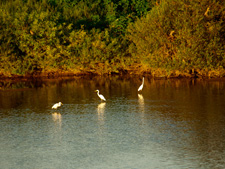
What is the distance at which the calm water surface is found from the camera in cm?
1653

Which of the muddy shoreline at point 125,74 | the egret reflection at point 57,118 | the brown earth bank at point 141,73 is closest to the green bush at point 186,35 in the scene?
the brown earth bank at point 141,73

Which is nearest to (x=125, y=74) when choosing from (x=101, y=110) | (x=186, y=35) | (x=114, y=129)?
(x=186, y=35)

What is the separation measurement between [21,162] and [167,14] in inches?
1308

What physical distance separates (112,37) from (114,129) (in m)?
35.4

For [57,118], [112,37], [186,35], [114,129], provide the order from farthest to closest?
[112,37] < [186,35] < [57,118] < [114,129]

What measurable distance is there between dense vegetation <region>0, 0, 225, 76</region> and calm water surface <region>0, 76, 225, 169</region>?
8.71 meters

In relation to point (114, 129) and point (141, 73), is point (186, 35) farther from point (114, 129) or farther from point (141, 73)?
point (114, 129)

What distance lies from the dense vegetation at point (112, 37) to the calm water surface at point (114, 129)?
343 inches

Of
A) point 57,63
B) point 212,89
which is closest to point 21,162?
point 212,89

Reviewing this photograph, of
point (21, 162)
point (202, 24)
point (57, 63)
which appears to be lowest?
point (21, 162)

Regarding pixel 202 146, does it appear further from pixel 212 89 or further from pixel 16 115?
pixel 212 89

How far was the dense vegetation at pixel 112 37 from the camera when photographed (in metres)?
45.7

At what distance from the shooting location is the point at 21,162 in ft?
54.1

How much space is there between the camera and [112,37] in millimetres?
56344
